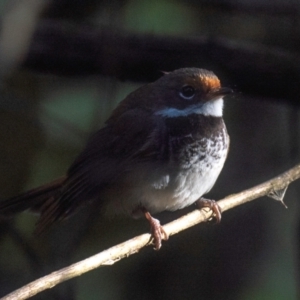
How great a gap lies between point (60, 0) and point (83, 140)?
1.05 m

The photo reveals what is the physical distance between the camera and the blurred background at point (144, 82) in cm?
546

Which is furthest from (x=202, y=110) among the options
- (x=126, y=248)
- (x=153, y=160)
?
(x=126, y=248)

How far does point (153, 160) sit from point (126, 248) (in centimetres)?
95

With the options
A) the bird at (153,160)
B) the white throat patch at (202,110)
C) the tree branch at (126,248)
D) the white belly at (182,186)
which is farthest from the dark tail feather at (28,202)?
the tree branch at (126,248)

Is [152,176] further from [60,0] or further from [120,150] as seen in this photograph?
[60,0]

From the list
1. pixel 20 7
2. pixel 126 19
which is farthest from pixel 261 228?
pixel 20 7

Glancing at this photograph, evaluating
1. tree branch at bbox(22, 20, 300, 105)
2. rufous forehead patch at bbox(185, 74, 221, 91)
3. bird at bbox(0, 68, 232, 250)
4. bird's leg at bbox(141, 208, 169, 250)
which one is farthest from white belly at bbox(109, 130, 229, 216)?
tree branch at bbox(22, 20, 300, 105)

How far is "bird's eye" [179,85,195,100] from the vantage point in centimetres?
468

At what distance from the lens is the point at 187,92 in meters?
4.70

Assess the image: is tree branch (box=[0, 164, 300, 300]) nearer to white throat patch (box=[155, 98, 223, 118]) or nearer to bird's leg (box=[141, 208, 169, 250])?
bird's leg (box=[141, 208, 169, 250])

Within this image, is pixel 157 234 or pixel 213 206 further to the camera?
pixel 213 206

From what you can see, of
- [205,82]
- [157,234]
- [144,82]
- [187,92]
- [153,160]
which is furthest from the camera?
[144,82]

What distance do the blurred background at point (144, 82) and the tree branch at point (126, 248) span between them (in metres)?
1.07

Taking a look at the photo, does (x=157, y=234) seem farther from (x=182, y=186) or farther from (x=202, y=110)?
(x=202, y=110)
